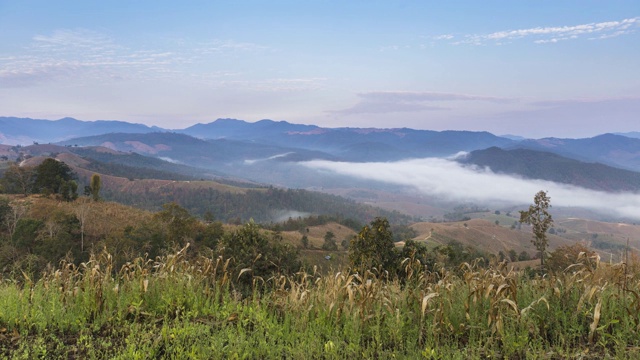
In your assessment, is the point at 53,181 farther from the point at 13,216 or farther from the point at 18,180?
the point at 13,216

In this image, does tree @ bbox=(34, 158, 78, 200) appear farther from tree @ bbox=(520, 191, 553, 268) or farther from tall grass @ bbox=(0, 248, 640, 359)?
tall grass @ bbox=(0, 248, 640, 359)

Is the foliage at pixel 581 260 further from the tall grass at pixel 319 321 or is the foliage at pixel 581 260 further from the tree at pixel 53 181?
the tree at pixel 53 181

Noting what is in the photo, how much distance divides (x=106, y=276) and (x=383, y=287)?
13.5ft

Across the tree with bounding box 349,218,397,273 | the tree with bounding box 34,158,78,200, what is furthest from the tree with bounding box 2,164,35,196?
the tree with bounding box 349,218,397,273

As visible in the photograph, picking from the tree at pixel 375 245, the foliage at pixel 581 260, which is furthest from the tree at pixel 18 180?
the foliage at pixel 581 260

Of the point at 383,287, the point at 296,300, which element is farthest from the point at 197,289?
the point at 383,287

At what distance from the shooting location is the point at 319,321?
4.73 m

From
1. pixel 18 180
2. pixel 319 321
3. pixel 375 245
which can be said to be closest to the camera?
pixel 319 321

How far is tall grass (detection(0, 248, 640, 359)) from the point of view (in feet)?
13.3

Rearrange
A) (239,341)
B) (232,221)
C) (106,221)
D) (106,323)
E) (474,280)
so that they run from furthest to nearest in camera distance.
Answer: (232,221) < (106,221) < (474,280) < (106,323) < (239,341)

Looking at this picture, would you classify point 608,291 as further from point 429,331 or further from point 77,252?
point 77,252

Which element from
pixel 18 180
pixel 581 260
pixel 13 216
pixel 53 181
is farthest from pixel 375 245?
pixel 18 180

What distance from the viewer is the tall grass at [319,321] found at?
405cm

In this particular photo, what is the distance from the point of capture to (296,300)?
5.05m
